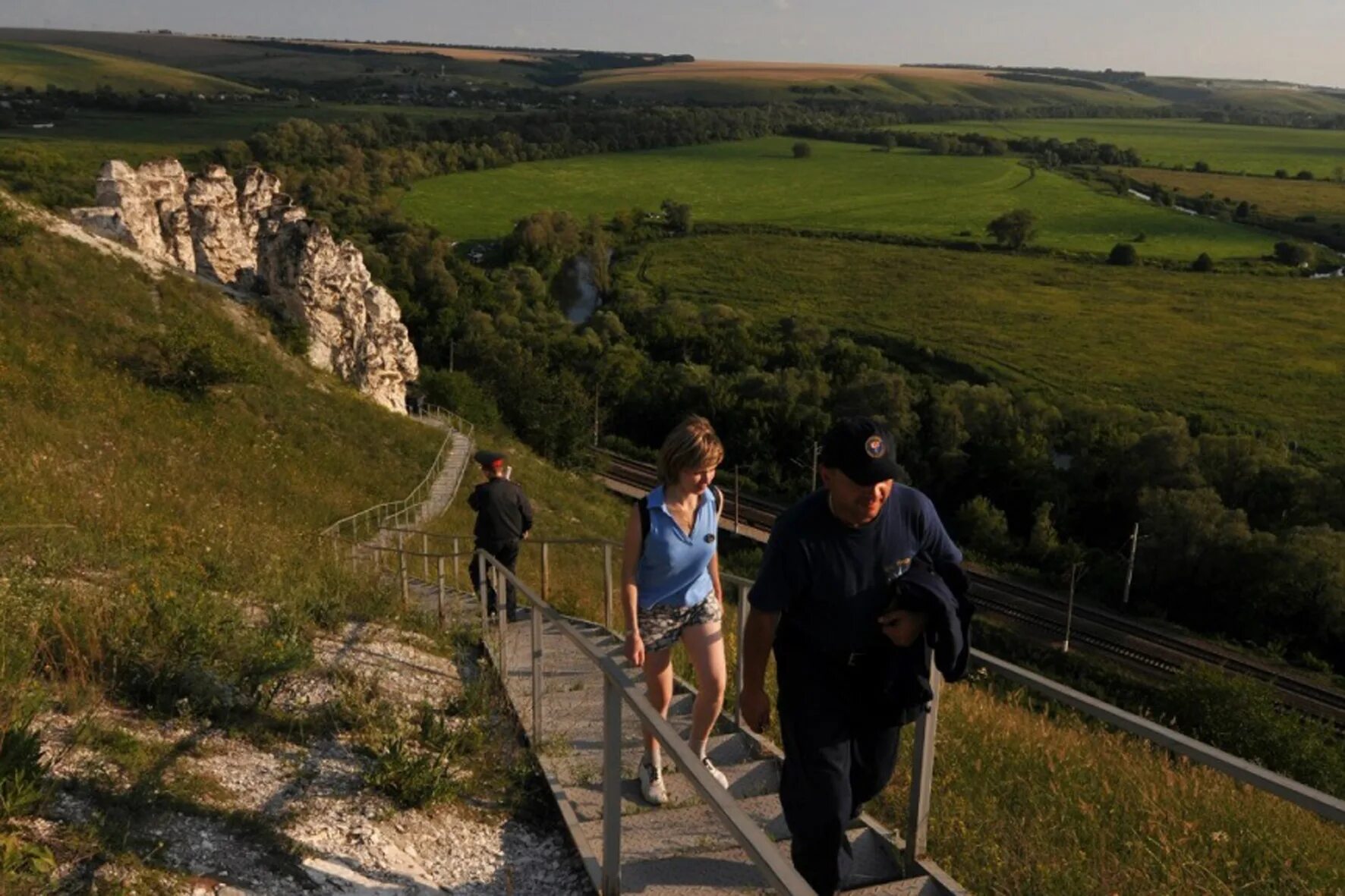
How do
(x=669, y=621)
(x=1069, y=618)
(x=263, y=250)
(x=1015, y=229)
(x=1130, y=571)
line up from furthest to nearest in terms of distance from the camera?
1. (x=1015, y=229)
2. (x=1130, y=571)
3. (x=263, y=250)
4. (x=1069, y=618)
5. (x=669, y=621)

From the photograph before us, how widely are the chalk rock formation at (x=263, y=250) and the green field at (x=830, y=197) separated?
60.5 metres

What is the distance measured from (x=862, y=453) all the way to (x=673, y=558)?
1.56 meters

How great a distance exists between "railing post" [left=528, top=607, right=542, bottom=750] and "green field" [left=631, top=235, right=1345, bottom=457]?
5490 cm

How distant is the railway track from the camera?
2870cm

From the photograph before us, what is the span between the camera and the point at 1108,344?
68.2 meters

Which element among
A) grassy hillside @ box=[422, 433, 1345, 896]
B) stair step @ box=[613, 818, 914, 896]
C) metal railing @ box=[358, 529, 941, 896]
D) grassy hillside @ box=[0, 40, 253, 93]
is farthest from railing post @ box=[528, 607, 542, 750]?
grassy hillside @ box=[0, 40, 253, 93]

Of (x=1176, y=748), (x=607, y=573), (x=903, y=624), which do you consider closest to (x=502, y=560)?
(x=607, y=573)

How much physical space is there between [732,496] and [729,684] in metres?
38.4

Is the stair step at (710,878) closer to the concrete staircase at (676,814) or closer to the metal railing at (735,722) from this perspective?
the concrete staircase at (676,814)

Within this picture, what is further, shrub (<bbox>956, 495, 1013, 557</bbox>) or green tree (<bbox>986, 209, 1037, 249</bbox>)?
green tree (<bbox>986, 209, 1037, 249</bbox>)

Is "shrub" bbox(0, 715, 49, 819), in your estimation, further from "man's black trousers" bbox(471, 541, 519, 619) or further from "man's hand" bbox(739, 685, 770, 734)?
"man's black trousers" bbox(471, 541, 519, 619)

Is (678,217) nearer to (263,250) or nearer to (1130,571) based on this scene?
(263,250)

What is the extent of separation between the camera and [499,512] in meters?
8.55

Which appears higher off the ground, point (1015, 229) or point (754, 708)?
point (754, 708)
